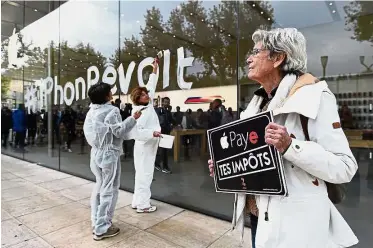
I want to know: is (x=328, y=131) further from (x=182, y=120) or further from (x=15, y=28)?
(x=15, y=28)

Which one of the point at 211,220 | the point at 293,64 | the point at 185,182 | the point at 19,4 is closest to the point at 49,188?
the point at 185,182

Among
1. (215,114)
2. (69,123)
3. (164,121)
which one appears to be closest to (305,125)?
(215,114)

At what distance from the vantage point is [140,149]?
3.90 m

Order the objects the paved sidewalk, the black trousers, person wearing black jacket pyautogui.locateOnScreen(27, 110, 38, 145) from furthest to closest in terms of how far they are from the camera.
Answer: the black trousers
person wearing black jacket pyautogui.locateOnScreen(27, 110, 38, 145)
the paved sidewalk

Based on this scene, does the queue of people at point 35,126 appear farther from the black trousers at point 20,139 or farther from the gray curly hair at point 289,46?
the gray curly hair at point 289,46

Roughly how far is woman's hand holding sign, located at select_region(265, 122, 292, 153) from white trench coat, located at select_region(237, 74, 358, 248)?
0.08 ft

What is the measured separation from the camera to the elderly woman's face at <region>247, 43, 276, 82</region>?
1316 millimetres

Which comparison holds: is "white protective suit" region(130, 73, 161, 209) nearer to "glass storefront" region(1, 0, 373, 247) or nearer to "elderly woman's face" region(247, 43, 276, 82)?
"glass storefront" region(1, 0, 373, 247)

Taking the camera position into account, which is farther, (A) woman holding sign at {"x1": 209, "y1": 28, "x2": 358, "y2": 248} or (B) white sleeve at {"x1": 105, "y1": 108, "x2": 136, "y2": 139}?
(B) white sleeve at {"x1": 105, "y1": 108, "x2": 136, "y2": 139}

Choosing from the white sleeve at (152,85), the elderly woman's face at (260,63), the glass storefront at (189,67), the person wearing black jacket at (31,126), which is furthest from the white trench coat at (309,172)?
the person wearing black jacket at (31,126)

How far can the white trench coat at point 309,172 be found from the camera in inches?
42.9

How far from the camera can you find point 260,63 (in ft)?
4.38

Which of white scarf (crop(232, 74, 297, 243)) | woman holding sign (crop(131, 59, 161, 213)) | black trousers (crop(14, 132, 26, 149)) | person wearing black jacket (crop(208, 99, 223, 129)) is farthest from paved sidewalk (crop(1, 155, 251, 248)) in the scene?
black trousers (crop(14, 132, 26, 149))

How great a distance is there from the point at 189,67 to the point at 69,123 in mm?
4018
